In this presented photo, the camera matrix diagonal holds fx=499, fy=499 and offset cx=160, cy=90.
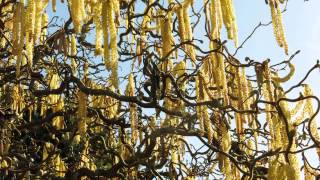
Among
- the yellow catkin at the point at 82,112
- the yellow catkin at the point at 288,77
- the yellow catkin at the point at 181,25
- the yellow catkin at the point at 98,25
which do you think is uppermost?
the yellow catkin at the point at 181,25

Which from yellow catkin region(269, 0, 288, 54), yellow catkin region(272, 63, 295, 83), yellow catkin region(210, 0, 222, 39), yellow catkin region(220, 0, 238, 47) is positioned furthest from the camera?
yellow catkin region(272, 63, 295, 83)

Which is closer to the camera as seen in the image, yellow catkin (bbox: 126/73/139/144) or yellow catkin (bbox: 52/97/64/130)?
yellow catkin (bbox: 126/73/139/144)

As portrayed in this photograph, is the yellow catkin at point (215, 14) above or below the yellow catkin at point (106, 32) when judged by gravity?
above

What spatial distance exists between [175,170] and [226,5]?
2.89 m

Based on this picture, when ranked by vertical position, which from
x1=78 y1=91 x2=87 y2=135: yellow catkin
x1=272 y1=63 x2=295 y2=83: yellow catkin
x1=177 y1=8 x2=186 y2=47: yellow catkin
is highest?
x1=177 y1=8 x2=186 y2=47: yellow catkin

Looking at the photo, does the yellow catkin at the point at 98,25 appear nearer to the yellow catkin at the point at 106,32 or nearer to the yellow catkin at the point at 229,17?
the yellow catkin at the point at 106,32

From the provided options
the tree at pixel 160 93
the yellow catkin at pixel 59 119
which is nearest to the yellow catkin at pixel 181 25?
the tree at pixel 160 93

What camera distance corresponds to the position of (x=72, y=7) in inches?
116

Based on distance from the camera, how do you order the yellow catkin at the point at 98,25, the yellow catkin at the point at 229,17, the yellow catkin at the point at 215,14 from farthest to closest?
the yellow catkin at the point at 215,14
the yellow catkin at the point at 229,17
the yellow catkin at the point at 98,25

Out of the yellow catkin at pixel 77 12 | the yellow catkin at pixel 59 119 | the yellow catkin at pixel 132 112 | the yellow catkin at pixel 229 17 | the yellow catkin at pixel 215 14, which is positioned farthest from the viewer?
the yellow catkin at pixel 59 119

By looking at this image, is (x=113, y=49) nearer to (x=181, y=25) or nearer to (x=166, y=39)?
(x=166, y=39)

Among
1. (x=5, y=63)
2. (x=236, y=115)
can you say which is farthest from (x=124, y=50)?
(x=236, y=115)

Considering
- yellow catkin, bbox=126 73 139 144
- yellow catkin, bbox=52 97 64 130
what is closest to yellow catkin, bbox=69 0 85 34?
yellow catkin, bbox=126 73 139 144

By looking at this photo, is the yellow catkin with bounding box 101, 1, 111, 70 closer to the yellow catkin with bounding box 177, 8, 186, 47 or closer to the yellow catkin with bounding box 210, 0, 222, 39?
the yellow catkin with bounding box 210, 0, 222, 39
